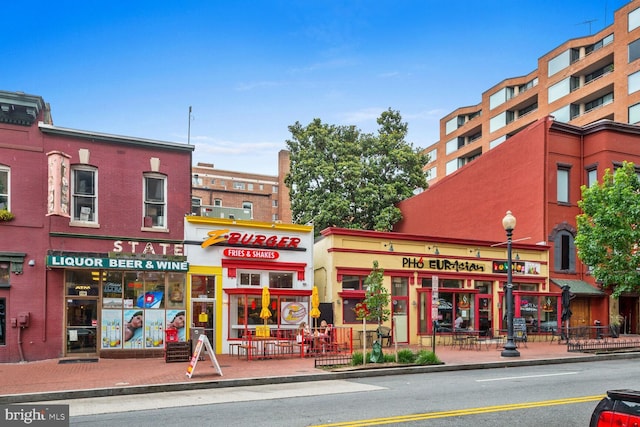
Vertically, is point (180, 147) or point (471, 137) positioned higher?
point (471, 137)

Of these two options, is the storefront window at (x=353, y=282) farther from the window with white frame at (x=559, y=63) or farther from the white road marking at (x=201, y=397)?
the window with white frame at (x=559, y=63)

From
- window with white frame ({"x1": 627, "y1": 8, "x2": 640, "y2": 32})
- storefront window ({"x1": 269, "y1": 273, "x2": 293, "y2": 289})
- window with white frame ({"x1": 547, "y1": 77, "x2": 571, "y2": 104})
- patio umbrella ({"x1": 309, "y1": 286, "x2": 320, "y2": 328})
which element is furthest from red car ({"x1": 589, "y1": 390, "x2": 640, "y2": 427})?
window with white frame ({"x1": 547, "y1": 77, "x2": 571, "y2": 104})

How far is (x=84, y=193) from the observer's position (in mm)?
20469

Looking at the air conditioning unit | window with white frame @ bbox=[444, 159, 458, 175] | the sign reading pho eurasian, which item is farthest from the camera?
window with white frame @ bbox=[444, 159, 458, 175]

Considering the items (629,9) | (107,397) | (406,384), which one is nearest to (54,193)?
(107,397)

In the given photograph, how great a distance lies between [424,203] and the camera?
38.9 meters

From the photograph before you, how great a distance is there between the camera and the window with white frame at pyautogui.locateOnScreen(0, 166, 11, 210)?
19297mm

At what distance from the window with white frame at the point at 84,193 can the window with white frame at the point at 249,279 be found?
5.72 metres

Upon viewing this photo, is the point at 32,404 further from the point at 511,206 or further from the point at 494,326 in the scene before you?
the point at 511,206

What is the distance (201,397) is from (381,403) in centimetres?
396

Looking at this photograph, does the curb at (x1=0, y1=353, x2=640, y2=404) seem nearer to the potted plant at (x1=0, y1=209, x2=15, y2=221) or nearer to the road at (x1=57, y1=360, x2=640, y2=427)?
the road at (x1=57, y1=360, x2=640, y2=427)

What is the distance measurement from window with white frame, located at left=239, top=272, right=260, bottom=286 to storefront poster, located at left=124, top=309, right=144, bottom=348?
398cm

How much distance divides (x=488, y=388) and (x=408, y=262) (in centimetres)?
1268

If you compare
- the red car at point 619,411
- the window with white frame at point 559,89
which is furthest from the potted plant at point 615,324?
the window with white frame at point 559,89
